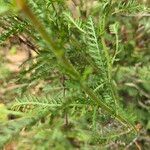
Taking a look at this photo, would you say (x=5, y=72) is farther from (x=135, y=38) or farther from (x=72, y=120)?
(x=135, y=38)

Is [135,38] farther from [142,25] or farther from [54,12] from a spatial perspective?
[54,12]

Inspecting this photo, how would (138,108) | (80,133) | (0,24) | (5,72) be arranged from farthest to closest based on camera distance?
(5,72), (138,108), (80,133), (0,24)

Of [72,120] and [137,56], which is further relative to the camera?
[137,56]

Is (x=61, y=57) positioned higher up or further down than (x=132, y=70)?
higher up

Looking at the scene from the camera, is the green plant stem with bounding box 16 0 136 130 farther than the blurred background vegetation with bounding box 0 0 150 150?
No

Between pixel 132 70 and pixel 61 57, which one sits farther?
pixel 132 70

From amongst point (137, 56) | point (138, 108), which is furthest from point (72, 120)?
point (137, 56)

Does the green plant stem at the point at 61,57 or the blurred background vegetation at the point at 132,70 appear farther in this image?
the blurred background vegetation at the point at 132,70

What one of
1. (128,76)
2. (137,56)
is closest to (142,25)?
(137,56)

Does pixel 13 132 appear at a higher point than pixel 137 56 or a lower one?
lower

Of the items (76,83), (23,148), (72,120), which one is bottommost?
(23,148)

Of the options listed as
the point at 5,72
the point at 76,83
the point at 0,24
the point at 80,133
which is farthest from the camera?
the point at 5,72
